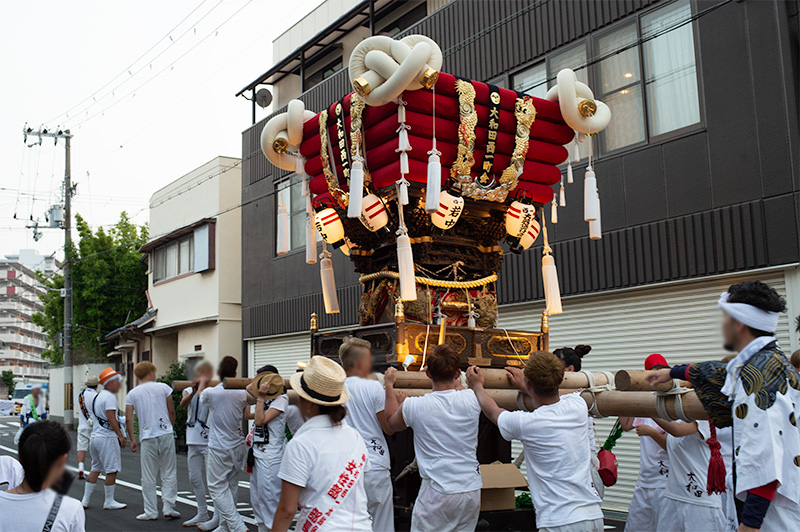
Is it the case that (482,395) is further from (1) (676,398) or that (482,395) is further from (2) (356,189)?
(2) (356,189)

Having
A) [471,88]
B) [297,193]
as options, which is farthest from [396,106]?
[297,193]

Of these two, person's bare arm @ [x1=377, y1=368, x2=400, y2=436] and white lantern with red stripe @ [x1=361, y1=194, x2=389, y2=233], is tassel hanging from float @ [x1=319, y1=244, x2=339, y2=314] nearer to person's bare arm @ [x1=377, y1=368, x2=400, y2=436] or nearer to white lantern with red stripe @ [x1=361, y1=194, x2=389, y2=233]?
white lantern with red stripe @ [x1=361, y1=194, x2=389, y2=233]

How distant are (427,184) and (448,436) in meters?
2.34

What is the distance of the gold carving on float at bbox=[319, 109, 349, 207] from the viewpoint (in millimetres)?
6684

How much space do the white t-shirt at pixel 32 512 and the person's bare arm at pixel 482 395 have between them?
7.42ft

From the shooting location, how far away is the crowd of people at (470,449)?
2.78 m

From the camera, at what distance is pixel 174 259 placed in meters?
21.5

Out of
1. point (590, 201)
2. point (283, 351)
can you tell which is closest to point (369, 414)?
point (590, 201)

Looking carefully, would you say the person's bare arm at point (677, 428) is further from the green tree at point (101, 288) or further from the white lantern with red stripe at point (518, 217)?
the green tree at point (101, 288)

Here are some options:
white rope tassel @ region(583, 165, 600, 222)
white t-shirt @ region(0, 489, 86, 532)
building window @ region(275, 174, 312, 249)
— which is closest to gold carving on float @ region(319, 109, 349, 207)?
white rope tassel @ region(583, 165, 600, 222)

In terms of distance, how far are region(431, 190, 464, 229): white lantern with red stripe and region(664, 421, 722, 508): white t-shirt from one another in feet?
8.49

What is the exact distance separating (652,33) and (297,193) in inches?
336

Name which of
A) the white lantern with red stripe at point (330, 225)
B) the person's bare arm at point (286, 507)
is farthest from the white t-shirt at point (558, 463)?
the white lantern with red stripe at point (330, 225)

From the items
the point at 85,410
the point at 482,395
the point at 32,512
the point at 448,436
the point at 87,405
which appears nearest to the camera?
the point at 32,512
